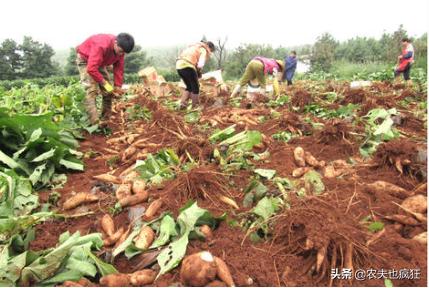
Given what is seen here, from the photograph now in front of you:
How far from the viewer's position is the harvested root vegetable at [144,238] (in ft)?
7.68

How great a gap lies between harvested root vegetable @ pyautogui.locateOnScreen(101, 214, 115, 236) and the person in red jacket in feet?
9.59

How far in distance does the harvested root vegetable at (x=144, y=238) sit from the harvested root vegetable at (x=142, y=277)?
0.84 ft

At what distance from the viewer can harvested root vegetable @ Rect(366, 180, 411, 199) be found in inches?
110

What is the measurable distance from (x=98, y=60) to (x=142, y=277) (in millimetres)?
3770

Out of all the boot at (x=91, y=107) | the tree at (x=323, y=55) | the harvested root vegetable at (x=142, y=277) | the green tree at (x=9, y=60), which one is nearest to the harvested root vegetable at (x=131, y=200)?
the harvested root vegetable at (x=142, y=277)

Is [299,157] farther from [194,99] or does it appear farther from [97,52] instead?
[194,99]

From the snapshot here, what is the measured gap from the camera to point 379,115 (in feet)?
15.6

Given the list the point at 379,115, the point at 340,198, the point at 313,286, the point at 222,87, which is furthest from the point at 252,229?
the point at 222,87

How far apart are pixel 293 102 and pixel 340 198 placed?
3863 millimetres

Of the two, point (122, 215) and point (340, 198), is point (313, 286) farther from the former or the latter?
point (122, 215)

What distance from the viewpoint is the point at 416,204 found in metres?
2.54

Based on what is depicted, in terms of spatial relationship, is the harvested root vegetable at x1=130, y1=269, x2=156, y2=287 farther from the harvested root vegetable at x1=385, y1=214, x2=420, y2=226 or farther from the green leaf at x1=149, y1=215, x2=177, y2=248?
the harvested root vegetable at x1=385, y1=214, x2=420, y2=226

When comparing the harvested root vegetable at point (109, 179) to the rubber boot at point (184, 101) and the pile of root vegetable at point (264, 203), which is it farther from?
the rubber boot at point (184, 101)

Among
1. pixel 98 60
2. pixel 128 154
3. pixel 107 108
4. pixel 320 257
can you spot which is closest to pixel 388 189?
pixel 320 257
